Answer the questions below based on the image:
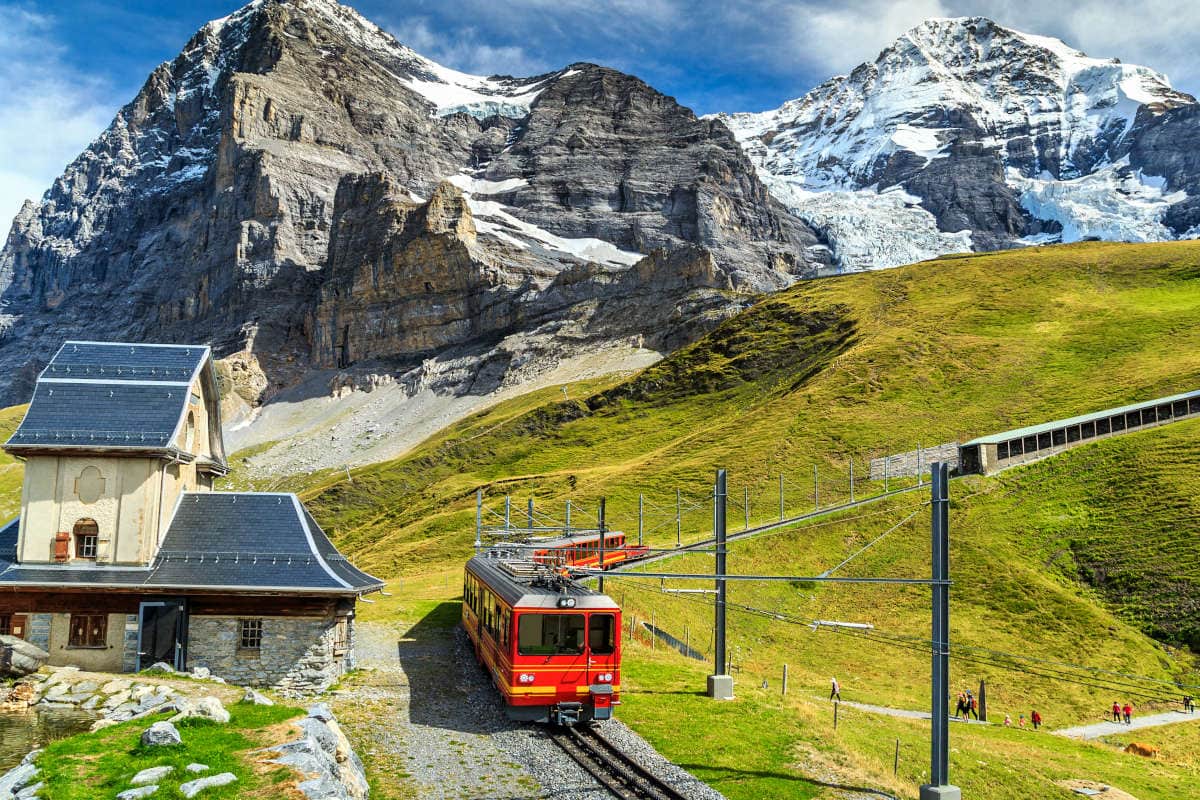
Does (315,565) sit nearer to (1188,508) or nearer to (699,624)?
(699,624)

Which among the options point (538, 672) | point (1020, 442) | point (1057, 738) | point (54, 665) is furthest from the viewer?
point (1020, 442)

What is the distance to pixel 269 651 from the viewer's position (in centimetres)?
3022

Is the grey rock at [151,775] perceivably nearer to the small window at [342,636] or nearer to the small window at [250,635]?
the small window at [250,635]

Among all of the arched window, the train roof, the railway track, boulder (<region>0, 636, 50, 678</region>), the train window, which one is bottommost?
the railway track

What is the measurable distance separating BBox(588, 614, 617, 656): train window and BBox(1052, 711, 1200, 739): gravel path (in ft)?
66.5

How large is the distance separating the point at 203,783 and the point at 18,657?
639 inches

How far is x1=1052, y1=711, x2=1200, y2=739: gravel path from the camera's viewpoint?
34625mm

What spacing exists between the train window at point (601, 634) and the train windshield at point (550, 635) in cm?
30

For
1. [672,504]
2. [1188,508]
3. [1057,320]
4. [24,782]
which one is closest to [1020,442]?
[1188,508]

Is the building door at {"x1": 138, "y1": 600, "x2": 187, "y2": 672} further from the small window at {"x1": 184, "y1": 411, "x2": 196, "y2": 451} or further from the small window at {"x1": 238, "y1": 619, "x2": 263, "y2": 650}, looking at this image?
the small window at {"x1": 184, "y1": 411, "x2": 196, "y2": 451}

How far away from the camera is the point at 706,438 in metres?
93.7

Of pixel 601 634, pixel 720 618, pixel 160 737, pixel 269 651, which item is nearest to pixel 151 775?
pixel 160 737

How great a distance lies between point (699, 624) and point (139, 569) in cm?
2656

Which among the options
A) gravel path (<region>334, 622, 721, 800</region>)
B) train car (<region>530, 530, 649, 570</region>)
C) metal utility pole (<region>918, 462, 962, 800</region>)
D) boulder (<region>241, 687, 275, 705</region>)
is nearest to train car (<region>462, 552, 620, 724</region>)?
gravel path (<region>334, 622, 721, 800</region>)
